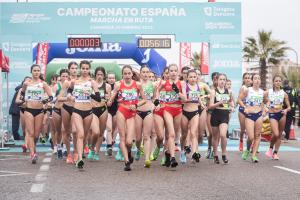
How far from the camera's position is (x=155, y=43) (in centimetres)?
2372

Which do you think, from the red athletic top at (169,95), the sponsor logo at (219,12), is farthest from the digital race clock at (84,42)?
the red athletic top at (169,95)

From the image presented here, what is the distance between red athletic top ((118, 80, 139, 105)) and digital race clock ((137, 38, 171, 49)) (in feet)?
38.2

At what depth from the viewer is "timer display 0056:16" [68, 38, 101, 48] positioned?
917 inches

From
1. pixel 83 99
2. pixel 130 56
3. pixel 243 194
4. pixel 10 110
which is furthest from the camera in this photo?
pixel 130 56

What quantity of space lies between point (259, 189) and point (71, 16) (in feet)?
51.2

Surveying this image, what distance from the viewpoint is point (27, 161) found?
14.1 m

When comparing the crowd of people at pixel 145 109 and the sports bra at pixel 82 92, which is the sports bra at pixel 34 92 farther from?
the sports bra at pixel 82 92

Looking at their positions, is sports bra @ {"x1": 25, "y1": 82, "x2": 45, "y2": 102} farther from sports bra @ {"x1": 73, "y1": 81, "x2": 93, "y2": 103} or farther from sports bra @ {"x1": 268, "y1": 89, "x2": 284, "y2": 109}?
sports bra @ {"x1": 268, "y1": 89, "x2": 284, "y2": 109}

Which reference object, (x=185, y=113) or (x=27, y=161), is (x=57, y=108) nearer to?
(x=27, y=161)

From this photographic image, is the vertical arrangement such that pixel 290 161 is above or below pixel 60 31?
below

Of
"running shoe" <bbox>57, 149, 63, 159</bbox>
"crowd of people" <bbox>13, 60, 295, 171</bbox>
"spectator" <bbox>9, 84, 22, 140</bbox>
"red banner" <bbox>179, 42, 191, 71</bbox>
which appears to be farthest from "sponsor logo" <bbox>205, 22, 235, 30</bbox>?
"running shoe" <bbox>57, 149, 63, 159</bbox>

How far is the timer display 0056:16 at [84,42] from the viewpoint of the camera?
2328 cm

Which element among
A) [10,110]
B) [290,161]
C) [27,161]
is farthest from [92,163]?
[10,110]

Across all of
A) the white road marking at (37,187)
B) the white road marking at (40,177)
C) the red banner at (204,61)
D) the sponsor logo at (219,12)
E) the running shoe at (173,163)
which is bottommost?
the white road marking at (40,177)
